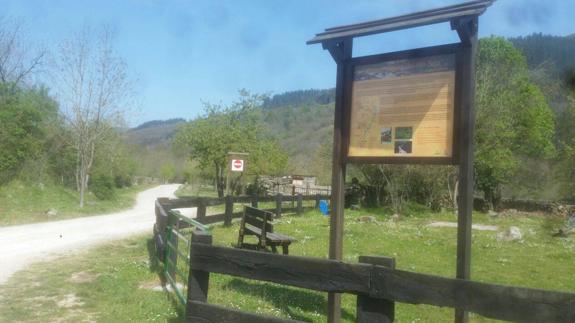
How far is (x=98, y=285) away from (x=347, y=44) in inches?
212

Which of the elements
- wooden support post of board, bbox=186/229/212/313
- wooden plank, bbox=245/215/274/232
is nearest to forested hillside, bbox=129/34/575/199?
wooden plank, bbox=245/215/274/232

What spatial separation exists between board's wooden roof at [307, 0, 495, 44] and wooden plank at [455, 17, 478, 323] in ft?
0.51

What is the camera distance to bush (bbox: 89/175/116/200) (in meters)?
28.4

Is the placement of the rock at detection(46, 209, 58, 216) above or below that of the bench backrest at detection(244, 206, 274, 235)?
below

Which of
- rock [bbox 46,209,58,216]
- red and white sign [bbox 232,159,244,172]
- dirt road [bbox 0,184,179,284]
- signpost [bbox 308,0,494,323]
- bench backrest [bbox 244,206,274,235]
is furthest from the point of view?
red and white sign [bbox 232,159,244,172]

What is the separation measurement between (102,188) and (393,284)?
A: 2748cm

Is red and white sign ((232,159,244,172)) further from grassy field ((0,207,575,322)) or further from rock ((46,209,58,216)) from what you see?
grassy field ((0,207,575,322))

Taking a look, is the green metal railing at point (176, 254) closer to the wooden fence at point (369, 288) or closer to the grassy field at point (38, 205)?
the wooden fence at point (369, 288)

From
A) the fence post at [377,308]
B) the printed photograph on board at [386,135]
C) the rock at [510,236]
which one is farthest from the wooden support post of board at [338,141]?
the rock at [510,236]

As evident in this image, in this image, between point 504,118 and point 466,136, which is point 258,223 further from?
point 504,118

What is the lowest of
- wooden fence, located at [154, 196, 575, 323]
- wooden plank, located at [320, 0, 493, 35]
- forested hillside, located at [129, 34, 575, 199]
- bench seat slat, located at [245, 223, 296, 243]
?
bench seat slat, located at [245, 223, 296, 243]

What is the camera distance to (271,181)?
40938 millimetres

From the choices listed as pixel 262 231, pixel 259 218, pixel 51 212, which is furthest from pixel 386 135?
pixel 51 212

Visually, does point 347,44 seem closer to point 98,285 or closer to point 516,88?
point 98,285
